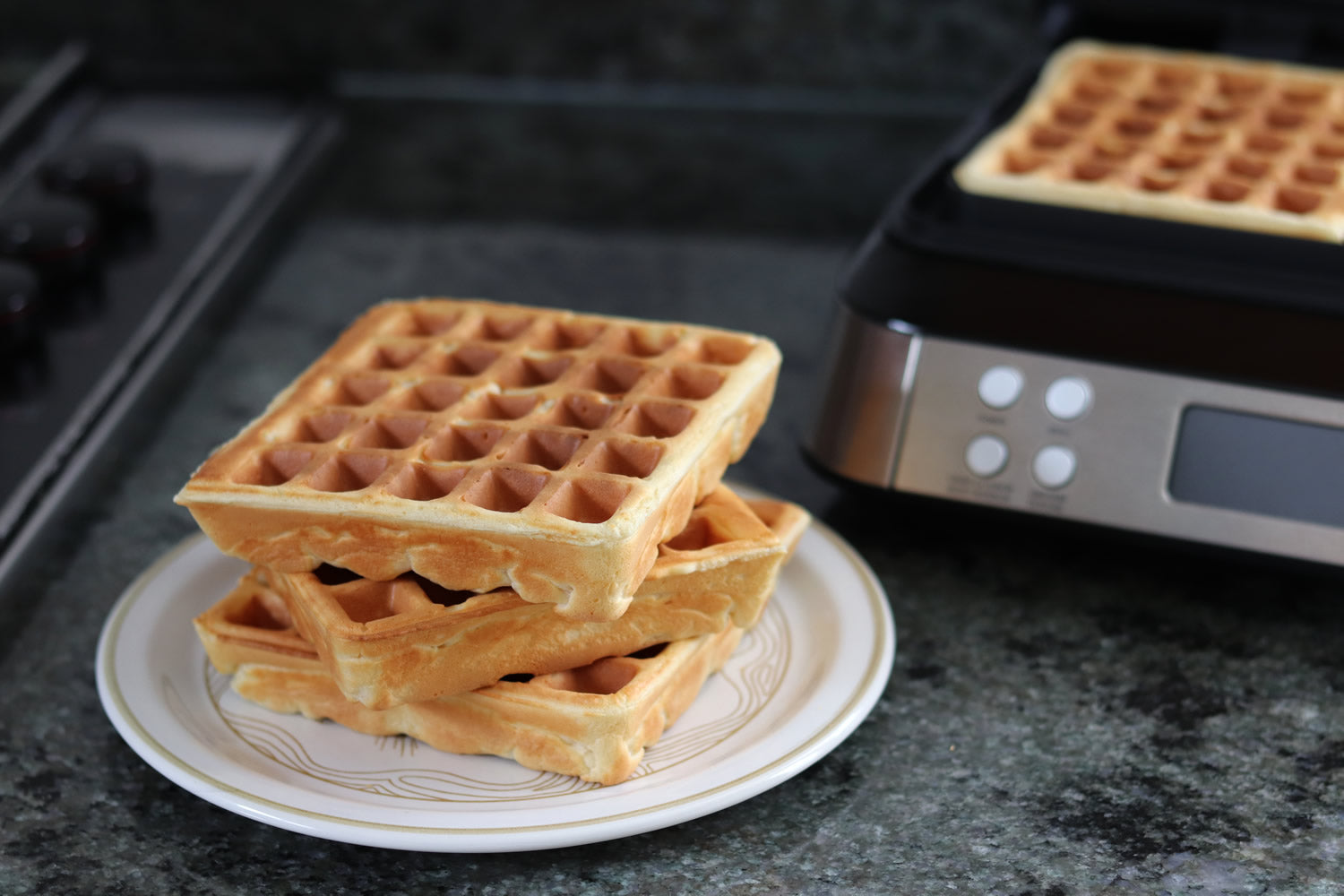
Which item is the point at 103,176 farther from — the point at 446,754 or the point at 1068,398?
the point at 1068,398

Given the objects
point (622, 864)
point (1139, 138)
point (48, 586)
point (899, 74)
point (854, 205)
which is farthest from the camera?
point (899, 74)

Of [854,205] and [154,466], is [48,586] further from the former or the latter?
[854,205]

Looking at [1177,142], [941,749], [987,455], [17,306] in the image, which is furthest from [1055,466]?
[17,306]

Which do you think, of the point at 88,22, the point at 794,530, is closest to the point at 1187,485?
the point at 794,530

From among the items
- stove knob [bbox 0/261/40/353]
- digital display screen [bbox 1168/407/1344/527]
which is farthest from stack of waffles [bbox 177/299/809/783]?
stove knob [bbox 0/261/40/353]

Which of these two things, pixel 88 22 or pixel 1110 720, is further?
pixel 88 22

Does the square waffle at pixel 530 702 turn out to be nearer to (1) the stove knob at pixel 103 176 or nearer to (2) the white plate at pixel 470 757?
(2) the white plate at pixel 470 757
